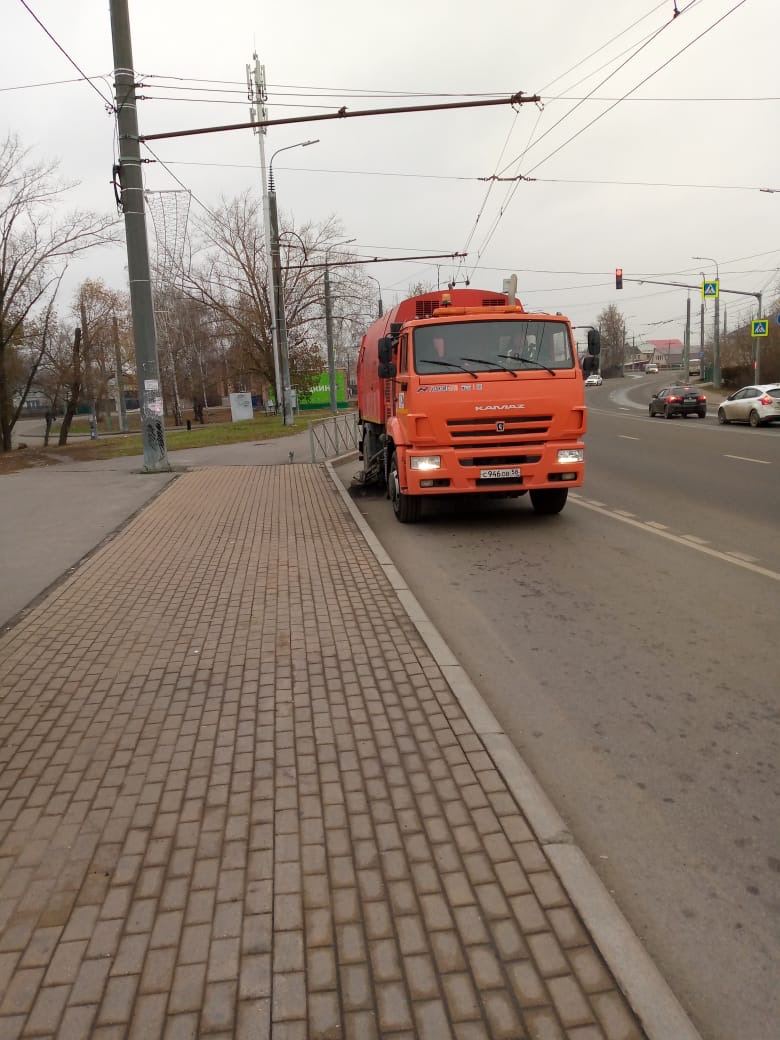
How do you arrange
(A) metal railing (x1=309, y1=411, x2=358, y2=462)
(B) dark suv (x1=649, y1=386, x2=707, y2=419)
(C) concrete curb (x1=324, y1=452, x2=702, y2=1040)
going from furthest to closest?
1. (B) dark suv (x1=649, y1=386, x2=707, y2=419)
2. (A) metal railing (x1=309, y1=411, x2=358, y2=462)
3. (C) concrete curb (x1=324, y1=452, x2=702, y2=1040)

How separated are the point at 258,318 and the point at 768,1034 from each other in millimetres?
44104

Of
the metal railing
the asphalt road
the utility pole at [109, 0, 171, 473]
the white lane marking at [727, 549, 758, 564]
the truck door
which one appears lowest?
the asphalt road

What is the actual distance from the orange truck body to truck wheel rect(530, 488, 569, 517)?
74 centimetres

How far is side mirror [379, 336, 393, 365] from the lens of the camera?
372 inches

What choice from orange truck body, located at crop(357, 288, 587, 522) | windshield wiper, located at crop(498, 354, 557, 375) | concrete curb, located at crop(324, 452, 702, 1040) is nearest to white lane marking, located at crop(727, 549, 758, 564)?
orange truck body, located at crop(357, 288, 587, 522)

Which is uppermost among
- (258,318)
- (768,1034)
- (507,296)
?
(258,318)

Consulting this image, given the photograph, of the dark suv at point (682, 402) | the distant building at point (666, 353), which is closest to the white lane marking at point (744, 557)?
the dark suv at point (682, 402)

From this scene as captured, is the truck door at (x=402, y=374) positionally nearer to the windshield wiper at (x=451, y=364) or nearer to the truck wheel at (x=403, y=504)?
the windshield wiper at (x=451, y=364)

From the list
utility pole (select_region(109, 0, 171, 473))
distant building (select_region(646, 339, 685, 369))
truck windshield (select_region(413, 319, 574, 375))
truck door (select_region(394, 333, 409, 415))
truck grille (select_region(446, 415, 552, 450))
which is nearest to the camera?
truck grille (select_region(446, 415, 552, 450))

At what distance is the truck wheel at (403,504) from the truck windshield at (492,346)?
1469mm

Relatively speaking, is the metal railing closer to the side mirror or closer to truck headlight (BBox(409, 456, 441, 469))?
the side mirror

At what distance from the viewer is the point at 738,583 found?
6.61 meters

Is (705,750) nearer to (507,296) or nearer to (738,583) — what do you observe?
(738,583)

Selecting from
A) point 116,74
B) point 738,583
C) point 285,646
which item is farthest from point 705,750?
point 116,74
